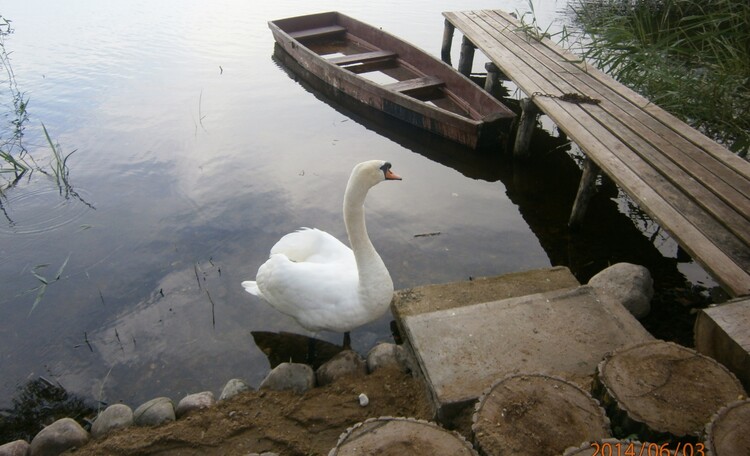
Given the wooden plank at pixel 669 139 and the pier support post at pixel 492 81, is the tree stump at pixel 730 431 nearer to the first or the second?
the wooden plank at pixel 669 139

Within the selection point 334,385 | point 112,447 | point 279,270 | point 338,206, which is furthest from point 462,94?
point 112,447

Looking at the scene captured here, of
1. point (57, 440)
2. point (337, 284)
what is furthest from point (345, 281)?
point (57, 440)

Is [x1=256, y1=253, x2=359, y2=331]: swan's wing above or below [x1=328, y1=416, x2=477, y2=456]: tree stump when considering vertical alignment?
below

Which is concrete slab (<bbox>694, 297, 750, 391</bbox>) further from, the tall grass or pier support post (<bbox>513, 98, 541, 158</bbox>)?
pier support post (<bbox>513, 98, 541, 158</bbox>)

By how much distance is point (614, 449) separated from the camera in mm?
1943

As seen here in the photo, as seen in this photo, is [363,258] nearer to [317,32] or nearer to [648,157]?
[648,157]

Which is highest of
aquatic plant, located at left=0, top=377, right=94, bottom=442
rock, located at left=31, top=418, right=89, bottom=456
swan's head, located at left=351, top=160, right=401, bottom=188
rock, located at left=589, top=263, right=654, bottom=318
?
swan's head, located at left=351, top=160, right=401, bottom=188

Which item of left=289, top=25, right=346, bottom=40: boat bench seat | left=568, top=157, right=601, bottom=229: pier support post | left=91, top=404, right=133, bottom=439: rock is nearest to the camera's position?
left=91, top=404, right=133, bottom=439: rock

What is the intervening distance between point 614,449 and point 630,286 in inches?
119

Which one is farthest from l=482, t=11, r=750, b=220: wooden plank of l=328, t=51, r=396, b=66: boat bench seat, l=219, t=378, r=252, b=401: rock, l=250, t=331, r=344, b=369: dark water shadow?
l=219, t=378, r=252, b=401: rock

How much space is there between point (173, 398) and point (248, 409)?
3.60 feet

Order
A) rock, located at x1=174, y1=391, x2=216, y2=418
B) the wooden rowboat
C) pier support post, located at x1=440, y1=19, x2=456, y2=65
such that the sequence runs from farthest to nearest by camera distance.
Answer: pier support post, located at x1=440, y1=19, x2=456, y2=65 < the wooden rowboat < rock, located at x1=174, y1=391, x2=216, y2=418

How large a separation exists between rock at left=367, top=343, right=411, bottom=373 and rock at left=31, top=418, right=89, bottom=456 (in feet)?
6.83

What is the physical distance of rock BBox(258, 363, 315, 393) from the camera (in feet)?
13.0
